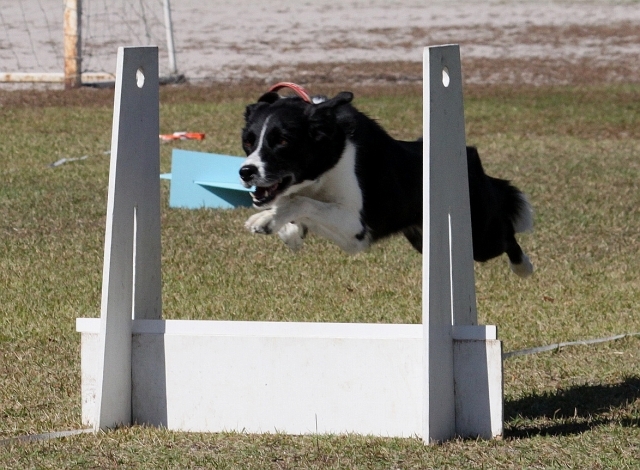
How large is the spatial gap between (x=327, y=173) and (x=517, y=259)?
2.07 metres

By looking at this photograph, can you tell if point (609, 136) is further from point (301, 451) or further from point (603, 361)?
point (301, 451)

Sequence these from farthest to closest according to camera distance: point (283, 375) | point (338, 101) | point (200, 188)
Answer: point (200, 188)
point (338, 101)
point (283, 375)

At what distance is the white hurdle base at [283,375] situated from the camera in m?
4.58

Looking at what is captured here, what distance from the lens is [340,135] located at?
5508mm

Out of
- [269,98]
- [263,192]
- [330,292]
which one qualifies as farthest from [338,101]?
[330,292]

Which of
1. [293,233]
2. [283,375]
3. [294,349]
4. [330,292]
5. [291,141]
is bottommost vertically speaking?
[330,292]

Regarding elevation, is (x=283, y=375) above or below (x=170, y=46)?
below

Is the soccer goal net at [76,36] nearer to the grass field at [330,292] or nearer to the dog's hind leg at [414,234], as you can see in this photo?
the grass field at [330,292]

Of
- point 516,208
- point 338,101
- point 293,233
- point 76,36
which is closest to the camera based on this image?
point 338,101

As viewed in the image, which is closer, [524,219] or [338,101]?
[338,101]

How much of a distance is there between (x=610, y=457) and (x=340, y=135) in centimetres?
Result: 201

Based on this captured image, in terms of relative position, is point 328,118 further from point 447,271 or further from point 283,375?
point 283,375

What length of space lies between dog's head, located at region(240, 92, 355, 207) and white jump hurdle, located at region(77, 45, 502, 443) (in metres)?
0.60

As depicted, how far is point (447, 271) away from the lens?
4.56 meters
